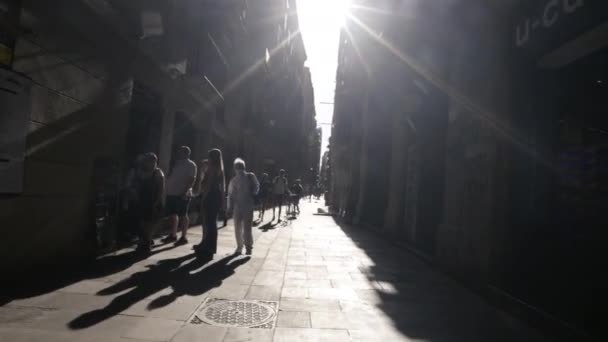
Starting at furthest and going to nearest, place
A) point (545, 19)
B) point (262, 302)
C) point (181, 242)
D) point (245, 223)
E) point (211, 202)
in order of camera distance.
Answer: point (181, 242), point (245, 223), point (211, 202), point (545, 19), point (262, 302)

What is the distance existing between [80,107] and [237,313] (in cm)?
423

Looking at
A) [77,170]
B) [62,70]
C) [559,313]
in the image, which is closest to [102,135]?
[77,170]

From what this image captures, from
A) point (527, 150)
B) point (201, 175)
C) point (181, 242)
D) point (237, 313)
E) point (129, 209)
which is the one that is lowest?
point (237, 313)

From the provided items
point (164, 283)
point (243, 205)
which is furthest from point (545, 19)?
point (164, 283)

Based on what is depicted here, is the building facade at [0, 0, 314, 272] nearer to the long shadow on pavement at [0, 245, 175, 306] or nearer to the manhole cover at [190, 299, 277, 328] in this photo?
the long shadow on pavement at [0, 245, 175, 306]

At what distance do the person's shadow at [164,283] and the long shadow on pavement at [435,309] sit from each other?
6.92 feet

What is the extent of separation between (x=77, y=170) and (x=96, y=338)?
370cm

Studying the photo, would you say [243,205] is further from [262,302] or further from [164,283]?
[262,302]

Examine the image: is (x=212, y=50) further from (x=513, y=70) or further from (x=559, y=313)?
(x=559, y=313)

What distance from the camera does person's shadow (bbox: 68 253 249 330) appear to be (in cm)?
378

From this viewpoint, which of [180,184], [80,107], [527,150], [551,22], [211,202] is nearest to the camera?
[551,22]

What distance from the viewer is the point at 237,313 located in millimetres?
3992

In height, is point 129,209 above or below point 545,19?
below

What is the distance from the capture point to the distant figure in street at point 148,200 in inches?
276
